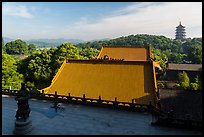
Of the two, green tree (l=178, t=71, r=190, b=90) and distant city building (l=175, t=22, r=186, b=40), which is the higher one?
distant city building (l=175, t=22, r=186, b=40)

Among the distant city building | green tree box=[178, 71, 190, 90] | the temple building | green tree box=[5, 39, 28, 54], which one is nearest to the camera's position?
the temple building

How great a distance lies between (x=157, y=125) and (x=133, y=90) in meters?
4.85

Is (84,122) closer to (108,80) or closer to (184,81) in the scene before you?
(108,80)

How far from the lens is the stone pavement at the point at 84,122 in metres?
9.79

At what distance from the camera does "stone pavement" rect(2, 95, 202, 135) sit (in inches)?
385

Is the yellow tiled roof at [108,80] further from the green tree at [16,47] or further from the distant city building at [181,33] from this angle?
the distant city building at [181,33]

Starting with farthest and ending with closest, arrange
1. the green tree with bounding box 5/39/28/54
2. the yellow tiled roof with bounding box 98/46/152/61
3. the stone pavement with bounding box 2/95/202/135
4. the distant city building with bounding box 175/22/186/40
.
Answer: the distant city building with bounding box 175/22/186/40 < the green tree with bounding box 5/39/28/54 < the yellow tiled roof with bounding box 98/46/152/61 < the stone pavement with bounding box 2/95/202/135

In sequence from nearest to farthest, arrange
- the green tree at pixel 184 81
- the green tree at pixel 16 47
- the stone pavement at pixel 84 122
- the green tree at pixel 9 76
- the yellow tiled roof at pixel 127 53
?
the stone pavement at pixel 84 122 → the green tree at pixel 9 76 → the green tree at pixel 184 81 → the yellow tiled roof at pixel 127 53 → the green tree at pixel 16 47

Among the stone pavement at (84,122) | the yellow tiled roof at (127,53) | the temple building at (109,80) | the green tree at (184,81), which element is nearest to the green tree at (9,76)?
the temple building at (109,80)

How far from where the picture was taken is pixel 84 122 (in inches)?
429

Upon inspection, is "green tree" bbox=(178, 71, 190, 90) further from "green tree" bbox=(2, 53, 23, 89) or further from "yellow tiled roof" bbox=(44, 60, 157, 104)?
"green tree" bbox=(2, 53, 23, 89)

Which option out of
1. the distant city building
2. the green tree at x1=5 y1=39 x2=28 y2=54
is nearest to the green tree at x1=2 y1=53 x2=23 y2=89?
the green tree at x1=5 y1=39 x2=28 y2=54

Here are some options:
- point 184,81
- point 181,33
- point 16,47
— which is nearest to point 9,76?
point 184,81

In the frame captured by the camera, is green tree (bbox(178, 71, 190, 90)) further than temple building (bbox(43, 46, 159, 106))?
Yes
